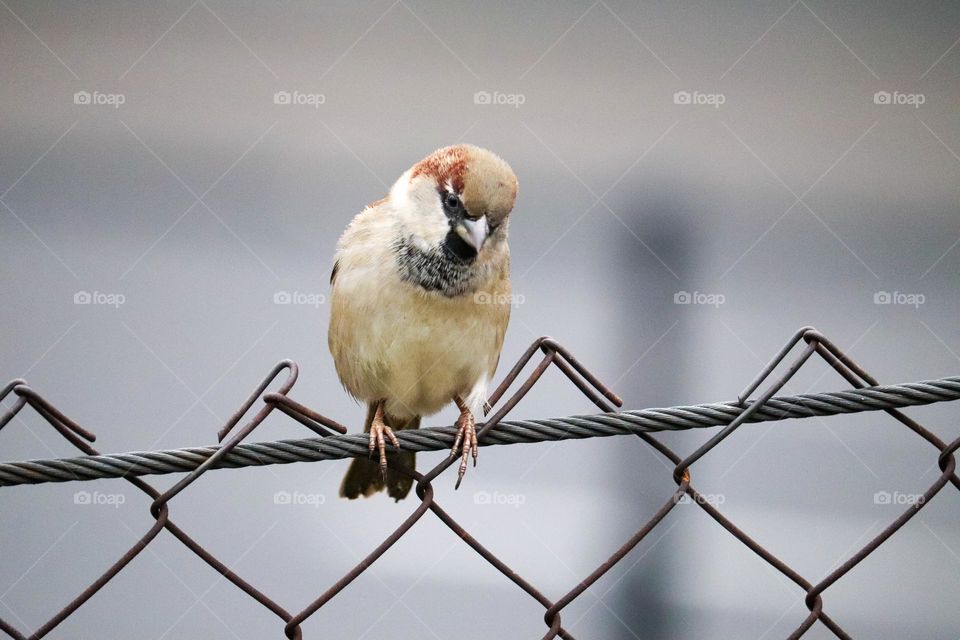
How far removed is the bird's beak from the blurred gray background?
1538 millimetres

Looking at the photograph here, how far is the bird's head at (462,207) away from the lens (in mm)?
1843

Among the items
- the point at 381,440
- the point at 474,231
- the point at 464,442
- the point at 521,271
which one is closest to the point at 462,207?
the point at 474,231

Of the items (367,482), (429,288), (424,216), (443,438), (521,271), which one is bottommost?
(367,482)

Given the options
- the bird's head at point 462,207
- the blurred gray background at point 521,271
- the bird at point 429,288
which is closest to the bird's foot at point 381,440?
the bird at point 429,288

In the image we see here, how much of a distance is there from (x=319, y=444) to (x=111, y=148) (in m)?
2.82

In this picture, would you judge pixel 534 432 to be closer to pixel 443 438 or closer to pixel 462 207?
pixel 443 438

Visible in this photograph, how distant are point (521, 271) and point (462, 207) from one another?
1755mm

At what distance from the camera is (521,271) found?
3596 millimetres

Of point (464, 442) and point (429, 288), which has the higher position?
point (429, 288)

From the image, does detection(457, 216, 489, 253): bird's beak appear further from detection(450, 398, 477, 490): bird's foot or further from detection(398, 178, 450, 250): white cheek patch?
detection(450, 398, 477, 490): bird's foot

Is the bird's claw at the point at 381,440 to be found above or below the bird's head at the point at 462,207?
below

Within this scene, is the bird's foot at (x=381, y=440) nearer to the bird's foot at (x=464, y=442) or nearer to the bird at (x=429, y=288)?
the bird's foot at (x=464, y=442)

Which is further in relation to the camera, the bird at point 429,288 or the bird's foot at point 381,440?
the bird at point 429,288

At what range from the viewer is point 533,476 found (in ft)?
11.6
